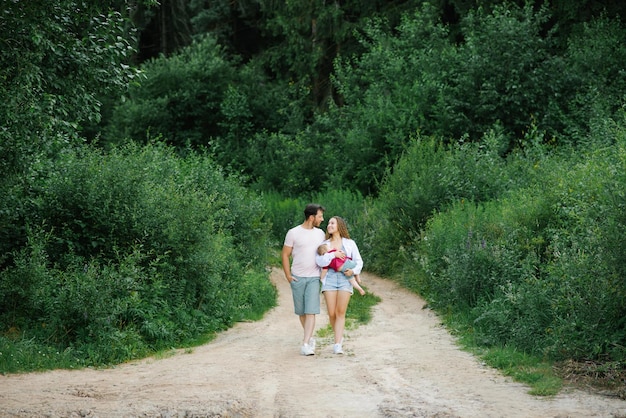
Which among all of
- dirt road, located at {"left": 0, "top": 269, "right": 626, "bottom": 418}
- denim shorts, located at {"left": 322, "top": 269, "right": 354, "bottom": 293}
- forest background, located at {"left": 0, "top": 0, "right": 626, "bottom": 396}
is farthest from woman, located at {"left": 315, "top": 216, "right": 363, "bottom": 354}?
forest background, located at {"left": 0, "top": 0, "right": 626, "bottom": 396}

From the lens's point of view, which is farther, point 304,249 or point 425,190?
point 425,190

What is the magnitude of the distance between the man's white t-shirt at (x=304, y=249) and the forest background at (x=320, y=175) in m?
2.43

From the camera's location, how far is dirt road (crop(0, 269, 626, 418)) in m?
8.71

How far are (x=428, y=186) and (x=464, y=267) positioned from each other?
6.76 meters

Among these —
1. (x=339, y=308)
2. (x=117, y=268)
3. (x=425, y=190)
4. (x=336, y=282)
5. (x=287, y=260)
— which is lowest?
(x=339, y=308)

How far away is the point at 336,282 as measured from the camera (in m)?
12.1

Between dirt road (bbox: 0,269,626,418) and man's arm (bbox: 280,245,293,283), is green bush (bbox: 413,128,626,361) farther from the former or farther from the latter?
man's arm (bbox: 280,245,293,283)

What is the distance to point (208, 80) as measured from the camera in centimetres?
3753

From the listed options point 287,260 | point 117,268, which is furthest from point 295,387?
point 117,268

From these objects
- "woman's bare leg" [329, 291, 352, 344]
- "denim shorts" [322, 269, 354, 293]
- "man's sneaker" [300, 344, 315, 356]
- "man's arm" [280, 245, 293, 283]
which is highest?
"man's arm" [280, 245, 293, 283]

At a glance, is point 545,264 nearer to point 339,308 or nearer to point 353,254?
point 353,254

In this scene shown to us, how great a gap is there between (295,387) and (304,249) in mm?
2605

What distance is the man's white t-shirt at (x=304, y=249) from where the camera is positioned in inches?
472

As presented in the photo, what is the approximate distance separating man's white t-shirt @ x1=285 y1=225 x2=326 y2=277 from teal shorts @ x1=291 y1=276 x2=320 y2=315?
8cm
